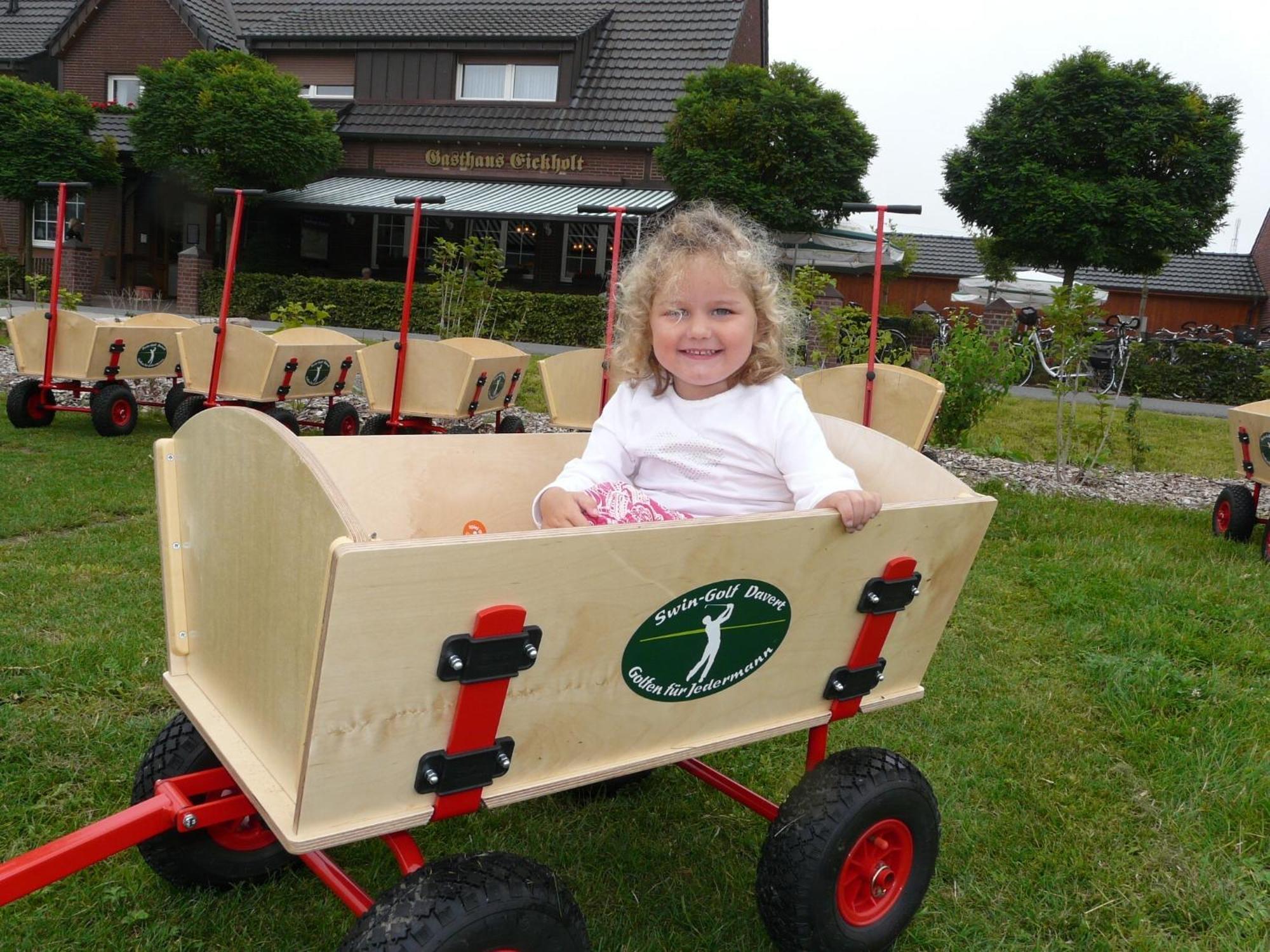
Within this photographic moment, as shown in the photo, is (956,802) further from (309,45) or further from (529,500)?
(309,45)

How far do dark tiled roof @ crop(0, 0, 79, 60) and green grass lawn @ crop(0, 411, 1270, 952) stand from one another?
75.5 feet

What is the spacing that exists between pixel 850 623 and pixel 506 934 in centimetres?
89

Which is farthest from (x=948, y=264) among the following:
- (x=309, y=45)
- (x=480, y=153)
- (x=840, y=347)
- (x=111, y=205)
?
(x=840, y=347)

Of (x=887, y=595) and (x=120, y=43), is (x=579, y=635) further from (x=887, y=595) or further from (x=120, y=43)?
(x=120, y=43)

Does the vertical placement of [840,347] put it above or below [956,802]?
above

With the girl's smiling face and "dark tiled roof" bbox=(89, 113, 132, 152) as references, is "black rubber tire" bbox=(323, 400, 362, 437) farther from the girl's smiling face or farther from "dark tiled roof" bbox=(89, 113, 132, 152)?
"dark tiled roof" bbox=(89, 113, 132, 152)

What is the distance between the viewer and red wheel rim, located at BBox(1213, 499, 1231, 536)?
590 centimetres

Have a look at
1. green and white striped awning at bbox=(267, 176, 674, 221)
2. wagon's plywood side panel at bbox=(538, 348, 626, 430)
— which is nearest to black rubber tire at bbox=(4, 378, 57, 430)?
wagon's plywood side panel at bbox=(538, 348, 626, 430)

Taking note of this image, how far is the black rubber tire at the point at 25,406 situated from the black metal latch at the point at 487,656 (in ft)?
23.3

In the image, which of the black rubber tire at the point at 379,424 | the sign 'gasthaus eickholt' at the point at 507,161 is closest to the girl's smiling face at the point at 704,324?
the black rubber tire at the point at 379,424

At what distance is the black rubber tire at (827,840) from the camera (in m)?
2.02

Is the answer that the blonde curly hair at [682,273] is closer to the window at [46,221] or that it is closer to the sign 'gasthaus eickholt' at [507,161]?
the sign 'gasthaus eickholt' at [507,161]

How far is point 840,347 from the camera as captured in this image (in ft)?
26.0

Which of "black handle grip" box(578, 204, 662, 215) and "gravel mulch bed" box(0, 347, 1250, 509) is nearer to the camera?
"black handle grip" box(578, 204, 662, 215)
